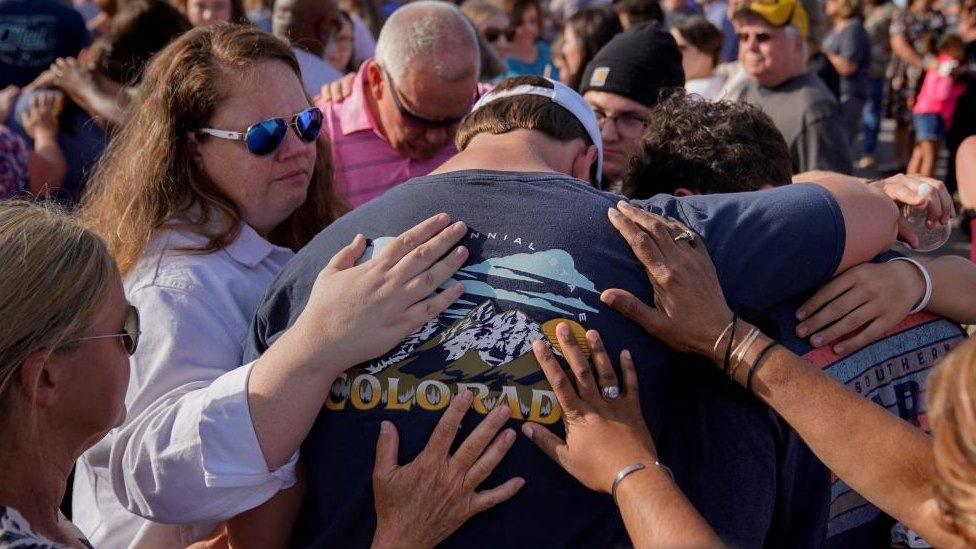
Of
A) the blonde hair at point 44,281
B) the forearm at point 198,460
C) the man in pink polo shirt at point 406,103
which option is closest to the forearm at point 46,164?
the man in pink polo shirt at point 406,103

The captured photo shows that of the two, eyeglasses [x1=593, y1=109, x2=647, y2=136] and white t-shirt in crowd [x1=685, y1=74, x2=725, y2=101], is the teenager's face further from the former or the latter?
white t-shirt in crowd [x1=685, y1=74, x2=725, y2=101]

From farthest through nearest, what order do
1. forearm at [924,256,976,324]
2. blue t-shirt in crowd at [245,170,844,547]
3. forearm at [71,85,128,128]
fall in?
1. forearm at [71,85,128,128]
2. forearm at [924,256,976,324]
3. blue t-shirt in crowd at [245,170,844,547]

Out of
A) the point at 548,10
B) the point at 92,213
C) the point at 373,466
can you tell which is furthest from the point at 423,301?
the point at 548,10

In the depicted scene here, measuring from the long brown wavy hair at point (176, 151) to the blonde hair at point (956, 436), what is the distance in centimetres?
151

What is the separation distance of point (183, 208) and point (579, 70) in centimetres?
363

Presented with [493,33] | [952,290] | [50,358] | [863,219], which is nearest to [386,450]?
[50,358]

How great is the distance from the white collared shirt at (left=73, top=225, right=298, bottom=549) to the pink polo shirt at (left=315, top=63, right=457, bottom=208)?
53.8 inches

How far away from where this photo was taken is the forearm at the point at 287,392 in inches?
69.2

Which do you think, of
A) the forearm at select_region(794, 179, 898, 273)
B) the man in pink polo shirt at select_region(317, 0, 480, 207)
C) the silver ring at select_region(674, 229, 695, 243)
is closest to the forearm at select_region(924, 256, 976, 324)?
the forearm at select_region(794, 179, 898, 273)

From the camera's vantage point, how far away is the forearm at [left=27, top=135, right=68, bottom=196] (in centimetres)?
404

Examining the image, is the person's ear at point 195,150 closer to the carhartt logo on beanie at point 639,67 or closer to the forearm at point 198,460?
the forearm at point 198,460

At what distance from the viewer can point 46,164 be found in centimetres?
407

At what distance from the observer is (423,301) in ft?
5.83

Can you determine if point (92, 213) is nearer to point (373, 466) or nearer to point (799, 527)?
point (373, 466)
